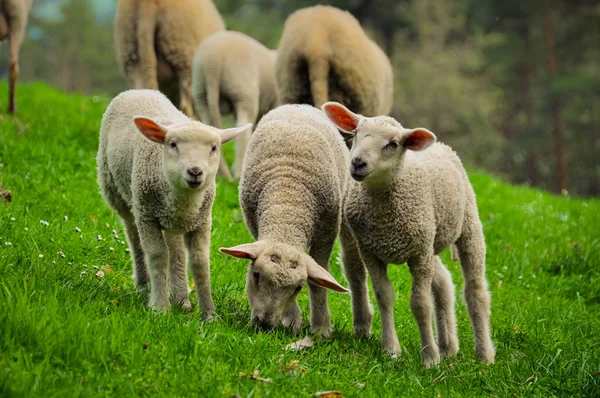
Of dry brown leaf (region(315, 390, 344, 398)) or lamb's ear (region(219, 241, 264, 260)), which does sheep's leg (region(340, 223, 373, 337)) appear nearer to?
lamb's ear (region(219, 241, 264, 260))

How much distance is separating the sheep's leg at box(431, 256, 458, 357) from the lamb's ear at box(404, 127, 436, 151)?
1.11m

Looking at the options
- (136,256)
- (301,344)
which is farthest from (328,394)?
(136,256)

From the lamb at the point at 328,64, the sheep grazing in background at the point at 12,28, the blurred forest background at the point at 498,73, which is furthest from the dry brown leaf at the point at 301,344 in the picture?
the blurred forest background at the point at 498,73

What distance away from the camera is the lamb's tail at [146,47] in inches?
363

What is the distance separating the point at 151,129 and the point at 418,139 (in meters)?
1.69

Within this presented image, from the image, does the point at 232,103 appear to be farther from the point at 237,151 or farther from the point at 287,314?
the point at 287,314

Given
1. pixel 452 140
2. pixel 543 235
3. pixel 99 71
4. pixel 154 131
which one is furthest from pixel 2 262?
pixel 99 71

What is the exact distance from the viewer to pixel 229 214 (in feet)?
26.5

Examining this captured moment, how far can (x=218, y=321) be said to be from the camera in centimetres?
492

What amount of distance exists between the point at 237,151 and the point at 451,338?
452 centimetres

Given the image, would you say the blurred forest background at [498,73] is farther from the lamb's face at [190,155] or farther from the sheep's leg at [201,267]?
the lamb's face at [190,155]

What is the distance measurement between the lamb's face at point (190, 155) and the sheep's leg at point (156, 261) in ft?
1.46

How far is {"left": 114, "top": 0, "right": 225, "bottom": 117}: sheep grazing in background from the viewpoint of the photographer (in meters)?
9.25

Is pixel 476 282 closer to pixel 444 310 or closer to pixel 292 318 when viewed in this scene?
pixel 444 310
